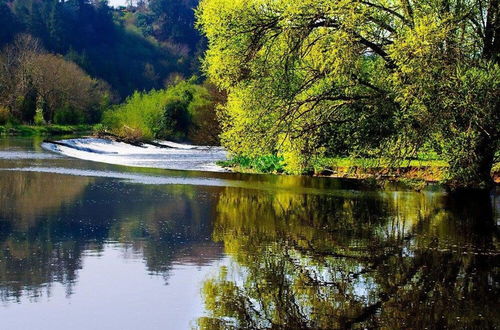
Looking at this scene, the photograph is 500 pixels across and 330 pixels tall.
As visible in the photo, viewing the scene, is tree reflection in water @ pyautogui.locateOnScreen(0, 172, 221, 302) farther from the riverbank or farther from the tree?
the tree

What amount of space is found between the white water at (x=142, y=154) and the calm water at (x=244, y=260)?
1795cm

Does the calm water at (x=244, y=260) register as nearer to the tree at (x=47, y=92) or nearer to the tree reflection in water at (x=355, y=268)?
the tree reflection in water at (x=355, y=268)

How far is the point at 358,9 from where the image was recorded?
25.9 meters

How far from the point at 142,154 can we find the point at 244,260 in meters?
44.1

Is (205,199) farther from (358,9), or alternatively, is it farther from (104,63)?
(104,63)

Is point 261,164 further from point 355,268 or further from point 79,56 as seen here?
point 79,56

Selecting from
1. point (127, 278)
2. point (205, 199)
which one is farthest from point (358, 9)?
point (127, 278)

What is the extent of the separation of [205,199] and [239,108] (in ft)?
22.9

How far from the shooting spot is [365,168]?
3356cm

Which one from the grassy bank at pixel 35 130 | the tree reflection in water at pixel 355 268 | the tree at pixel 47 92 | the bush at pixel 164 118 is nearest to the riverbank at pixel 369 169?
the tree reflection in water at pixel 355 268

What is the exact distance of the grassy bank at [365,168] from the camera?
100 feet

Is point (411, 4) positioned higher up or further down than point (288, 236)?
higher up

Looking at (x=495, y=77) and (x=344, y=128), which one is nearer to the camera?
(x=495, y=77)

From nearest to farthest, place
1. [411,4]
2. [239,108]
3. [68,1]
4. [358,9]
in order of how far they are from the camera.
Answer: [358,9] < [411,4] < [239,108] < [68,1]
